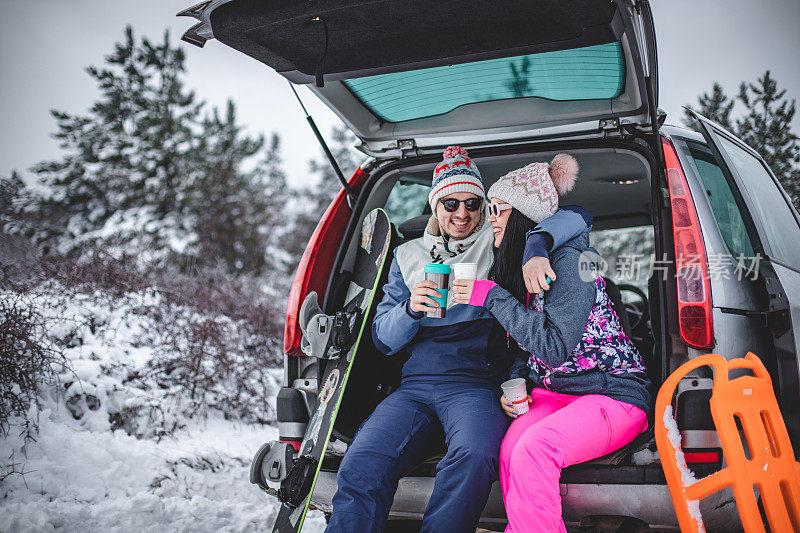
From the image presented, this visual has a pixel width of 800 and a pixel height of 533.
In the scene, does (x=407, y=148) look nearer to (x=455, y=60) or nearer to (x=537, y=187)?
(x=455, y=60)

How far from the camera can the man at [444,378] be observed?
2051mm

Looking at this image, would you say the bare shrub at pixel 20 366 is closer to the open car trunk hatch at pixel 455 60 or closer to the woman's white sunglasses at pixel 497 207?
the open car trunk hatch at pixel 455 60

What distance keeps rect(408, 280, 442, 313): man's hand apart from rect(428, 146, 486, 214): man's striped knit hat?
25.2 inches

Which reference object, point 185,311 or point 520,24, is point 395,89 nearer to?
point 520,24

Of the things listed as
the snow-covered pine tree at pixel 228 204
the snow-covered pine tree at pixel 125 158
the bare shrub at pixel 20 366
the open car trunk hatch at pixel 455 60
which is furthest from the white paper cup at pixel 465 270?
the snow-covered pine tree at pixel 125 158

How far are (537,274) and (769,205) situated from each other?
4.86 ft

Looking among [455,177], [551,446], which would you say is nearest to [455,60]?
[455,177]

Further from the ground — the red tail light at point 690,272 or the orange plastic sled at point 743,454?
the red tail light at point 690,272

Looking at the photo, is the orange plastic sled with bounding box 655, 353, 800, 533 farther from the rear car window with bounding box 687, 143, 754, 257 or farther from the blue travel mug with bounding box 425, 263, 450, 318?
the blue travel mug with bounding box 425, 263, 450, 318

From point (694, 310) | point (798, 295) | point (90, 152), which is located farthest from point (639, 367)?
point (90, 152)

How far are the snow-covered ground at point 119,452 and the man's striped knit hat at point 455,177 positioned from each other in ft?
6.64

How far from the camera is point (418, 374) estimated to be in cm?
259

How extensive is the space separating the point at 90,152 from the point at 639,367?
17.1m

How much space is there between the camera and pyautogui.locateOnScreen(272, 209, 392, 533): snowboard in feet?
7.88
